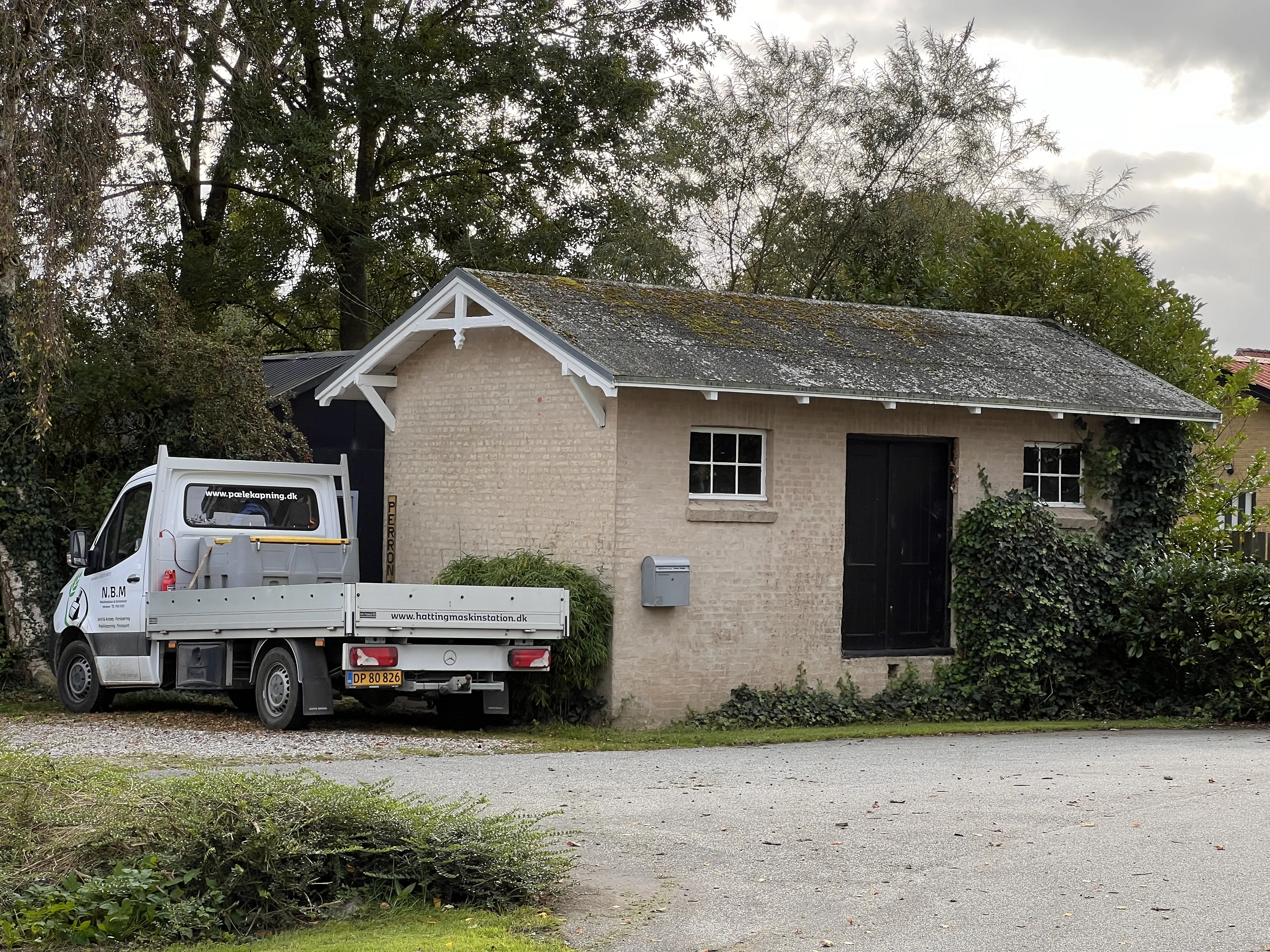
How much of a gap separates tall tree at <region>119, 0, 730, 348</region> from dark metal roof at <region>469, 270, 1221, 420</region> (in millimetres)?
10039

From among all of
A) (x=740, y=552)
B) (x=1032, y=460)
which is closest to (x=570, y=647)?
(x=740, y=552)

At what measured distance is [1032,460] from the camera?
17.9 m

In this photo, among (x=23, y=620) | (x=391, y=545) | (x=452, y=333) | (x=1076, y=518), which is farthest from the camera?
(x=391, y=545)

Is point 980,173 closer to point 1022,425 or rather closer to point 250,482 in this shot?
point 1022,425

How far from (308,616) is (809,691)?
5.43 meters

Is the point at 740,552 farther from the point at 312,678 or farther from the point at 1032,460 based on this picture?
the point at 312,678

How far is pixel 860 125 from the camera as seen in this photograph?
32.2 meters

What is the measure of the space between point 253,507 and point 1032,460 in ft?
28.6

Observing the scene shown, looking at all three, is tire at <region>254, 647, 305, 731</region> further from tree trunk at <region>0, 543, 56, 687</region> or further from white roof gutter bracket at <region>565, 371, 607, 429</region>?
tree trunk at <region>0, 543, 56, 687</region>

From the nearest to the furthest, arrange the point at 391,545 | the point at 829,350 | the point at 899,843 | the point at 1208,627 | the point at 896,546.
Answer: the point at 899,843
the point at 1208,627
the point at 829,350
the point at 896,546
the point at 391,545

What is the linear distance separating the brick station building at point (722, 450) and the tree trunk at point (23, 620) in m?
3.97

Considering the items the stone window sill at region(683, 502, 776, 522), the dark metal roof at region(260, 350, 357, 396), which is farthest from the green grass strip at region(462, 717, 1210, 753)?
the dark metal roof at region(260, 350, 357, 396)

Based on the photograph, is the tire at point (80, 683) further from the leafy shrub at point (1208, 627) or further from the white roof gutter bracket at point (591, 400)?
the leafy shrub at point (1208, 627)

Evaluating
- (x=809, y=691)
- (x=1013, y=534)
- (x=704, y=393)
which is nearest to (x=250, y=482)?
(x=704, y=393)
